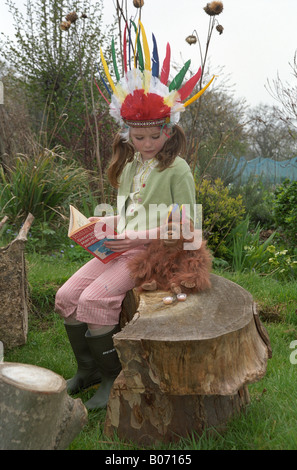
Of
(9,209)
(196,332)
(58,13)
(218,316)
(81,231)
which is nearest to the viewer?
(196,332)

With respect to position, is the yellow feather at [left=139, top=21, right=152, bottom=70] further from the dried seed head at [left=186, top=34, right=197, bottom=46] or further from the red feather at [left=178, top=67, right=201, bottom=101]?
the dried seed head at [left=186, top=34, right=197, bottom=46]

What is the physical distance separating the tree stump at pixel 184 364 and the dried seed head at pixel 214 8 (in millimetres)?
2692

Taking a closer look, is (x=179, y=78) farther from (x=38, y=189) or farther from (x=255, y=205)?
(x=255, y=205)

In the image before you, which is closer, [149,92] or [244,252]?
[149,92]

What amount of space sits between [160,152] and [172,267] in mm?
704

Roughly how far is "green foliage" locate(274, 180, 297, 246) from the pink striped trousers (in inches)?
110

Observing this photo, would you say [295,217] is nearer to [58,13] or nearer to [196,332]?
[196,332]

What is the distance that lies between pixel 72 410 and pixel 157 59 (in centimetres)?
175

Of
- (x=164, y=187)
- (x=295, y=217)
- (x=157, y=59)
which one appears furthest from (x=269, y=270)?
(x=157, y=59)

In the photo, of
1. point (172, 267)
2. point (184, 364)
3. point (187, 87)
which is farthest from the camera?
point (187, 87)

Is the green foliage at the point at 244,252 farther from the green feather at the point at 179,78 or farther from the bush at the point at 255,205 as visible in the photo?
the green feather at the point at 179,78

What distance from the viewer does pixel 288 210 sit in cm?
500

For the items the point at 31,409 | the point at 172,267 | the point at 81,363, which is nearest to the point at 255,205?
the point at 81,363
